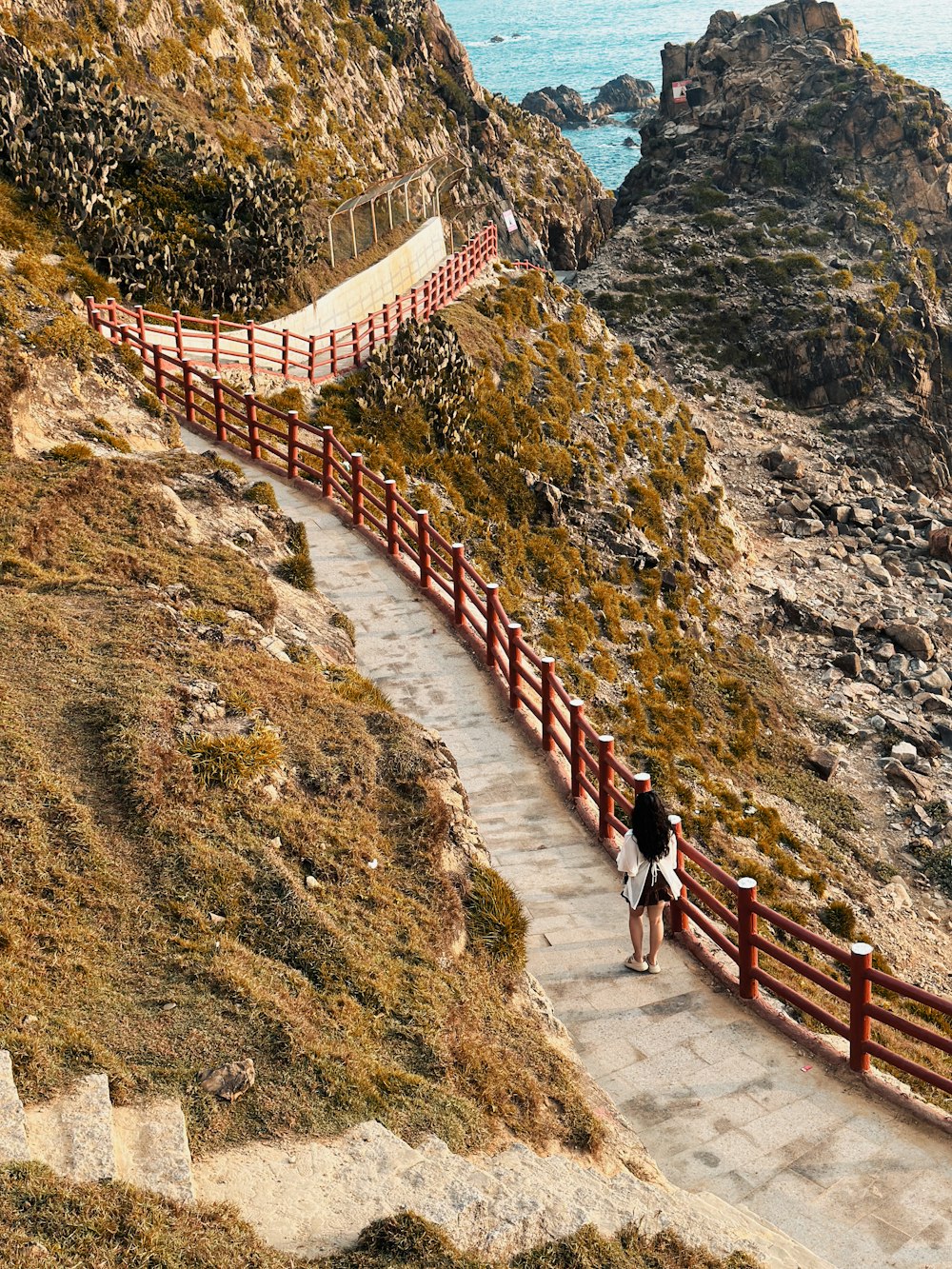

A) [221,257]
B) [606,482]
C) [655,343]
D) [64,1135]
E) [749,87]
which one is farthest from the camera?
[749,87]

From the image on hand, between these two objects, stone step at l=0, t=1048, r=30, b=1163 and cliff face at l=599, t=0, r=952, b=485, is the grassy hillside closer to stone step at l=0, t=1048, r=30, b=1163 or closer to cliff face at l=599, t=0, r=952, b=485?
stone step at l=0, t=1048, r=30, b=1163

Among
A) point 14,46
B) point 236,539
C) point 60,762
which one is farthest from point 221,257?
point 60,762

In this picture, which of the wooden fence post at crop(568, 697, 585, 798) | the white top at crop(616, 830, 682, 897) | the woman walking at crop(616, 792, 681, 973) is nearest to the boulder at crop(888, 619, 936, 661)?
the wooden fence post at crop(568, 697, 585, 798)

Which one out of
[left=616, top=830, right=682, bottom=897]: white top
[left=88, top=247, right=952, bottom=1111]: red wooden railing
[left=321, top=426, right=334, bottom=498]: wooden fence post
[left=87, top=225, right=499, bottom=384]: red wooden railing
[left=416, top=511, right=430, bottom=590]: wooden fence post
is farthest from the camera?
[left=87, top=225, right=499, bottom=384]: red wooden railing

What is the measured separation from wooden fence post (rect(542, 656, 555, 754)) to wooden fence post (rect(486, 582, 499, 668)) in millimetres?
1983

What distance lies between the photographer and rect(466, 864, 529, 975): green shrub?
11.6 m

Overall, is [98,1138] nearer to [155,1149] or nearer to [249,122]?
[155,1149]

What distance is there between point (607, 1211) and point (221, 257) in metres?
31.5

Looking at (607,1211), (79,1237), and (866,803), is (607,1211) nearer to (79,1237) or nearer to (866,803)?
(79,1237)

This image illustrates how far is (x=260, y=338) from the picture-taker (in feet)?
113

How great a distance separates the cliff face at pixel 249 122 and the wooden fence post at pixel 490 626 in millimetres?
18610

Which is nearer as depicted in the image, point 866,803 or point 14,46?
point 866,803

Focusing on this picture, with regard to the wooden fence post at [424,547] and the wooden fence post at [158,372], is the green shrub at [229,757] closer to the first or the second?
the wooden fence post at [424,547]

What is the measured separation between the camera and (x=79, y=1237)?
590cm
